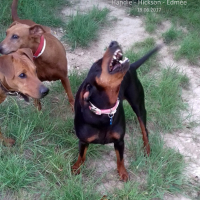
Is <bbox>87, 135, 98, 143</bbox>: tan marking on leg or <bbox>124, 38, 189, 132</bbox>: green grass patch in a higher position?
<bbox>87, 135, 98, 143</bbox>: tan marking on leg

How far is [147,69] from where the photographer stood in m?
4.54

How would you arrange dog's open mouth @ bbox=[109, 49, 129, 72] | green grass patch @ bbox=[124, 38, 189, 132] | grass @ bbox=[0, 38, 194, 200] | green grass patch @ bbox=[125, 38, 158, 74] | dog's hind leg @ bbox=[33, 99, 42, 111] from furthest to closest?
green grass patch @ bbox=[125, 38, 158, 74]
green grass patch @ bbox=[124, 38, 189, 132]
dog's hind leg @ bbox=[33, 99, 42, 111]
grass @ bbox=[0, 38, 194, 200]
dog's open mouth @ bbox=[109, 49, 129, 72]

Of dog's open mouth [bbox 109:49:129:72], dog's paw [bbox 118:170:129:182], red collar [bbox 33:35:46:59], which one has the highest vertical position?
dog's open mouth [bbox 109:49:129:72]

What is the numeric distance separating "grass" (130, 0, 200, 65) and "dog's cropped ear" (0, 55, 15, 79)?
3034 mm

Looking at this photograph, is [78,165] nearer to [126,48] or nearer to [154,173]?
[154,173]

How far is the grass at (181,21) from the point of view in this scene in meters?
4.92

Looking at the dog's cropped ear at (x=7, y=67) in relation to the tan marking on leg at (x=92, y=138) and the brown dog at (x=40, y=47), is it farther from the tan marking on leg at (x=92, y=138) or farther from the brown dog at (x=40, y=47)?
the tan marking on leg at (x=92, y=138)

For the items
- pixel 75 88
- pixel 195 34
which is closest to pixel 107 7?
pixel 195 34

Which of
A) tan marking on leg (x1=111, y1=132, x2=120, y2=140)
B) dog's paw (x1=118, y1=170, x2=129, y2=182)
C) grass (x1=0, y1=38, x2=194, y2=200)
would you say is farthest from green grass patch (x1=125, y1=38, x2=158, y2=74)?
tan marking on leg (x1=111, y1=132, x2=120, y2=140)

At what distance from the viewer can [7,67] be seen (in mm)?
2723

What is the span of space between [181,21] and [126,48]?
1479 millimetres

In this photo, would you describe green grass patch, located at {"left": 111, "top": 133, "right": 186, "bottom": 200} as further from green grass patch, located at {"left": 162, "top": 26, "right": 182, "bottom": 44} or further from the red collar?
green grass patch, located at {"left": 162, "top": 26, "right": 182, "bottom": 44}

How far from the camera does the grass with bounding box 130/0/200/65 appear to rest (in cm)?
492

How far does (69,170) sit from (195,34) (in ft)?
12.1
